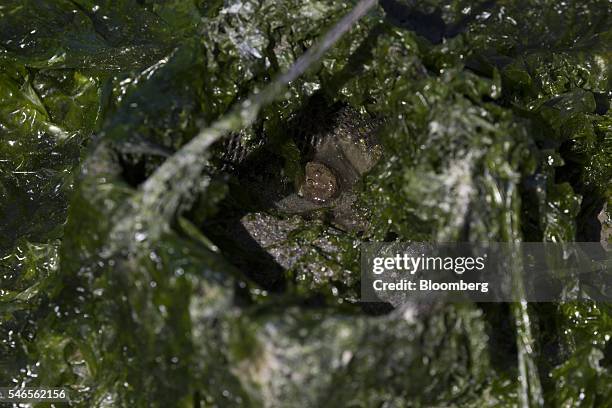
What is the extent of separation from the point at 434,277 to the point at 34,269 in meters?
1.30

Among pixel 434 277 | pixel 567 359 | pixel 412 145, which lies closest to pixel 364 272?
pixel 434 277

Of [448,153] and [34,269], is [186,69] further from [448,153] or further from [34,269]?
[34,269]

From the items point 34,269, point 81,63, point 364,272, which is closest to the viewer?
point 364,272

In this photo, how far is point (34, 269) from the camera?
8.47 feet

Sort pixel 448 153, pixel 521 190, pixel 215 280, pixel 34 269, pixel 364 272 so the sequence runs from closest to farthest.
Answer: pixel 215 280 → pixel 448 153 → pixel 521 190 → pixel 364 272 → pixel 34 269

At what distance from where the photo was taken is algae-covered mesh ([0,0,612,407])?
1.61m

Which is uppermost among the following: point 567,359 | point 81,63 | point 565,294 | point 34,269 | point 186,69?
point 81,63

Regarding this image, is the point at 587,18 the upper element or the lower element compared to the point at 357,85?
upper

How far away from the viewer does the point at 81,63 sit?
299cm

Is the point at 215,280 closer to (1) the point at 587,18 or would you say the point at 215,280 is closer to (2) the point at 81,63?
(2) the point at 81,63

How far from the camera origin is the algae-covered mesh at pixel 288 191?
161cm

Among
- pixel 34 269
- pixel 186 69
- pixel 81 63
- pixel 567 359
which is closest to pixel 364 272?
pixel 567 359

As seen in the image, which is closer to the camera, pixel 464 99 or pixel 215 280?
pixel 215 280

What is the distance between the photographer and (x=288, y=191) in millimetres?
2607
